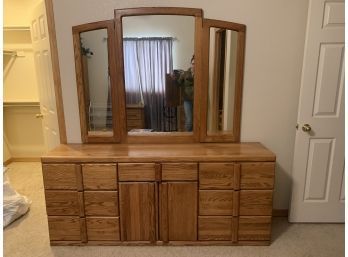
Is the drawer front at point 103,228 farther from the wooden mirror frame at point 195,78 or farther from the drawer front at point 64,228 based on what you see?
the wooden mirror frame at point 195,78

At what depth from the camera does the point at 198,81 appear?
1981mm

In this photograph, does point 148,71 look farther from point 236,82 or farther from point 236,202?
point 236,202

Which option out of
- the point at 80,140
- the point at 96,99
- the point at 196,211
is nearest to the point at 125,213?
A: the point at 196,211

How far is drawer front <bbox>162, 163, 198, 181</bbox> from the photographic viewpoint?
175 cm

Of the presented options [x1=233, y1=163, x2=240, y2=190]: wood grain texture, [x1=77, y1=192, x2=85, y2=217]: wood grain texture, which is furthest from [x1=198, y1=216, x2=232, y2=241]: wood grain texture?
[x1=77, y1=192, x2=85, y2=217]: wood grain texture

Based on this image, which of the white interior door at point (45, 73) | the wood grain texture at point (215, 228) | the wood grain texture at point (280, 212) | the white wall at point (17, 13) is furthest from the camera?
the white wall at point (17, 13)

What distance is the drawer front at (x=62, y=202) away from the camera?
70.8 inches

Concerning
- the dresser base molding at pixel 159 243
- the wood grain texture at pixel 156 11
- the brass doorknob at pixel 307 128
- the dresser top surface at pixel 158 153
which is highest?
the wood grain texture at pixel 156 11

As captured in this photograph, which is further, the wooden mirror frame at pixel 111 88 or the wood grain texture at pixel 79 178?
the wooden mirror frame at pixel 111 88

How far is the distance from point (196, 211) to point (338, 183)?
50.7 inches

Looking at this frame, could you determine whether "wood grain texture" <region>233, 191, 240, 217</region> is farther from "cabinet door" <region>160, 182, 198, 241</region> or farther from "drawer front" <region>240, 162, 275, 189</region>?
"cabinet door" <region>160, 182, 198, 241</region>

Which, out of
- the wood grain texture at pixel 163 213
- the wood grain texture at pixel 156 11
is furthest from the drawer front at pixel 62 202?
the wood grain texture at pixel 156 11

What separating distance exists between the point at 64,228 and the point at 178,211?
868mm

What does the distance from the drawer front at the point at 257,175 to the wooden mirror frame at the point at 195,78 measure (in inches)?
19.2
